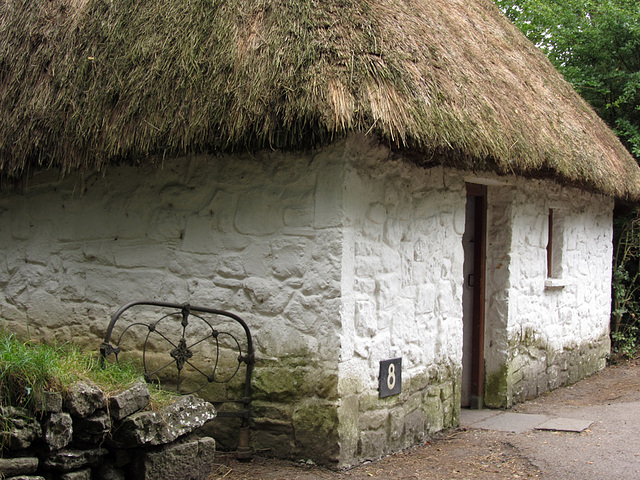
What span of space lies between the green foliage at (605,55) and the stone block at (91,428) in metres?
8.42

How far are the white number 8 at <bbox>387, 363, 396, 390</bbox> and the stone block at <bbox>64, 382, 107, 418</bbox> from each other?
5.98 ft

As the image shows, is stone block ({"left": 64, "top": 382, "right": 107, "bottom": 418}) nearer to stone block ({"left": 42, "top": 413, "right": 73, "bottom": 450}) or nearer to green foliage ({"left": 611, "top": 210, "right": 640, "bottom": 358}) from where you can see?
stone block ({"left": 42, "top": 413, "right": 73, "bottom": 450})

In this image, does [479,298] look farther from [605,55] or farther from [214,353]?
[605,55]

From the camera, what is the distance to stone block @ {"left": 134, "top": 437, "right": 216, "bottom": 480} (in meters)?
3.29

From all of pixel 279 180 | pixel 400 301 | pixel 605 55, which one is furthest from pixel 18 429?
pixel 605 55

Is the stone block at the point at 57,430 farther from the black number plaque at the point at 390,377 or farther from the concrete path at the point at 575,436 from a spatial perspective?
the concrete path at the point at 575,436

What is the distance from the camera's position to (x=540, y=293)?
20.9 ft

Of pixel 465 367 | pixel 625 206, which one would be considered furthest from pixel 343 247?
pixel 625 206

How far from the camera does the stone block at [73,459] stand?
2.97 metres

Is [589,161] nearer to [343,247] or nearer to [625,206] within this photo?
[625,206]

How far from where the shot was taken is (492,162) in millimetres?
4785

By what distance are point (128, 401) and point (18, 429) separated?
1.71 ft

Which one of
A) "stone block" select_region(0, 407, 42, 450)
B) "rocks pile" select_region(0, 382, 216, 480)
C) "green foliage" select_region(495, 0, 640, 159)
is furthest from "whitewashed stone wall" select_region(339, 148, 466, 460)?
"green foliage" select_region(495, 0, 640, 159)

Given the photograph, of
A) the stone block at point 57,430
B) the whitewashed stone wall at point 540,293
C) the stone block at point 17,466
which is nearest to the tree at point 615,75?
the whitewashed stone wall at point 540,293
